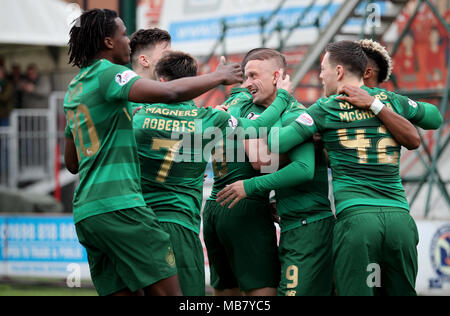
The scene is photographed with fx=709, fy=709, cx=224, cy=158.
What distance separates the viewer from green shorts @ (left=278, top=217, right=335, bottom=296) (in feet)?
16.6

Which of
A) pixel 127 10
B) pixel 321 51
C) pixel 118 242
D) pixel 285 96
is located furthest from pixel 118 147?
pixel 321 51

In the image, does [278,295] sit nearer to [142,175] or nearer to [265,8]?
[142,175]

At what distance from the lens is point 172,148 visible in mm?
4961

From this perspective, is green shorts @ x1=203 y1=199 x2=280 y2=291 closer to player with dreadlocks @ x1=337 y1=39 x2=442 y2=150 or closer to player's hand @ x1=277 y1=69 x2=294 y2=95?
player's hand @ x1=277 y1=69 x2=294 y2=95

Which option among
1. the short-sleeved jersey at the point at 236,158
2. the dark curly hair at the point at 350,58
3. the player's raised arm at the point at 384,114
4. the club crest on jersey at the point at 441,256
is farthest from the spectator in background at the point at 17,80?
the player's raised arm at the point at 384,114

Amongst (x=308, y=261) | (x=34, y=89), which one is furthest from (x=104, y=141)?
(x=34, y=89)

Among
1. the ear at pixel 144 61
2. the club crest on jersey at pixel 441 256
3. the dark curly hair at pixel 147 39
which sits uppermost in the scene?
the dark curly hair at pixel 147 39

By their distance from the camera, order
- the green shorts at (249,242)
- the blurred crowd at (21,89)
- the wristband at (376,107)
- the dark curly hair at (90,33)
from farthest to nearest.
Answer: the blurred crowd at (21,89) < the green shorts at (249,242) < the wristband at (376,107) < the dark curly hair at (90,33)

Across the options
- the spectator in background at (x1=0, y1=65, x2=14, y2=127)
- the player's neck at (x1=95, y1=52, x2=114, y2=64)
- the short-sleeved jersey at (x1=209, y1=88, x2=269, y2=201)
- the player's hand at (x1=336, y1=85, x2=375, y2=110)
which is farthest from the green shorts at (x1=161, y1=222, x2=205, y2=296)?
the spectator in background at (x1=0, y1=65, x2=14, y2=127)

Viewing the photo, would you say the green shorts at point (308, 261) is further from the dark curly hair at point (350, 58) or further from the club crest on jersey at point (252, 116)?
the dark curly hair at point (350, 58)

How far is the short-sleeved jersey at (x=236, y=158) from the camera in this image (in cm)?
539

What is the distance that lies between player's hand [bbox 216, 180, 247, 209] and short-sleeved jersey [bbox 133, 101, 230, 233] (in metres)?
0.26

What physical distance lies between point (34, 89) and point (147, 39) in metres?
13.4

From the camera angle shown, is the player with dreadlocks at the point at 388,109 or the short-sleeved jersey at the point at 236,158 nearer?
the player with dreadlocks at the point at 388,109
